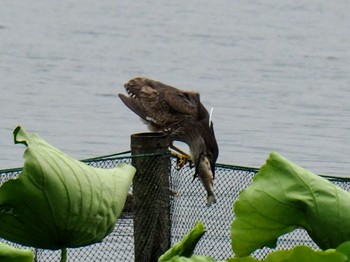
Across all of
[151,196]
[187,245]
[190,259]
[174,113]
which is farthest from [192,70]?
[190,259]

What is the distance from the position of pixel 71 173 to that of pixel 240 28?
2482cm

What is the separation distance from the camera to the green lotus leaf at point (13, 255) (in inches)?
71.7

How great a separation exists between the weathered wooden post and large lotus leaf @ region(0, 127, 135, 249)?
393 centimetres

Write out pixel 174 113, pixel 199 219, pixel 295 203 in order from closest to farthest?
pixel 295 203
pixel 199 219
pixel 174 113

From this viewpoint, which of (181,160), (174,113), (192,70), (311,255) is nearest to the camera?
(311,255)

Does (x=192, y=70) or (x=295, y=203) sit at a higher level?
(x=295, y=203)

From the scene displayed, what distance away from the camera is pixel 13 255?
1830 millimetres

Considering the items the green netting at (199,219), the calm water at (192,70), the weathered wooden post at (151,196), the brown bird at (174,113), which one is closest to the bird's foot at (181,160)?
the green netting at (199,219)

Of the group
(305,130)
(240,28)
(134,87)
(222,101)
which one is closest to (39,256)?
(134,87)

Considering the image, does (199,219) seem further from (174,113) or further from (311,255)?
(311,255)

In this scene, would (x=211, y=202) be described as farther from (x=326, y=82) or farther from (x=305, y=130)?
(x=326, y=82)

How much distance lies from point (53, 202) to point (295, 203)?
352 millimetres

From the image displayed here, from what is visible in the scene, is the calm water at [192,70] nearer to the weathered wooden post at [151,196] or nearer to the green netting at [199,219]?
the green netting at [199,219]

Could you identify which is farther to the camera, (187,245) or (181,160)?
(181,160)
